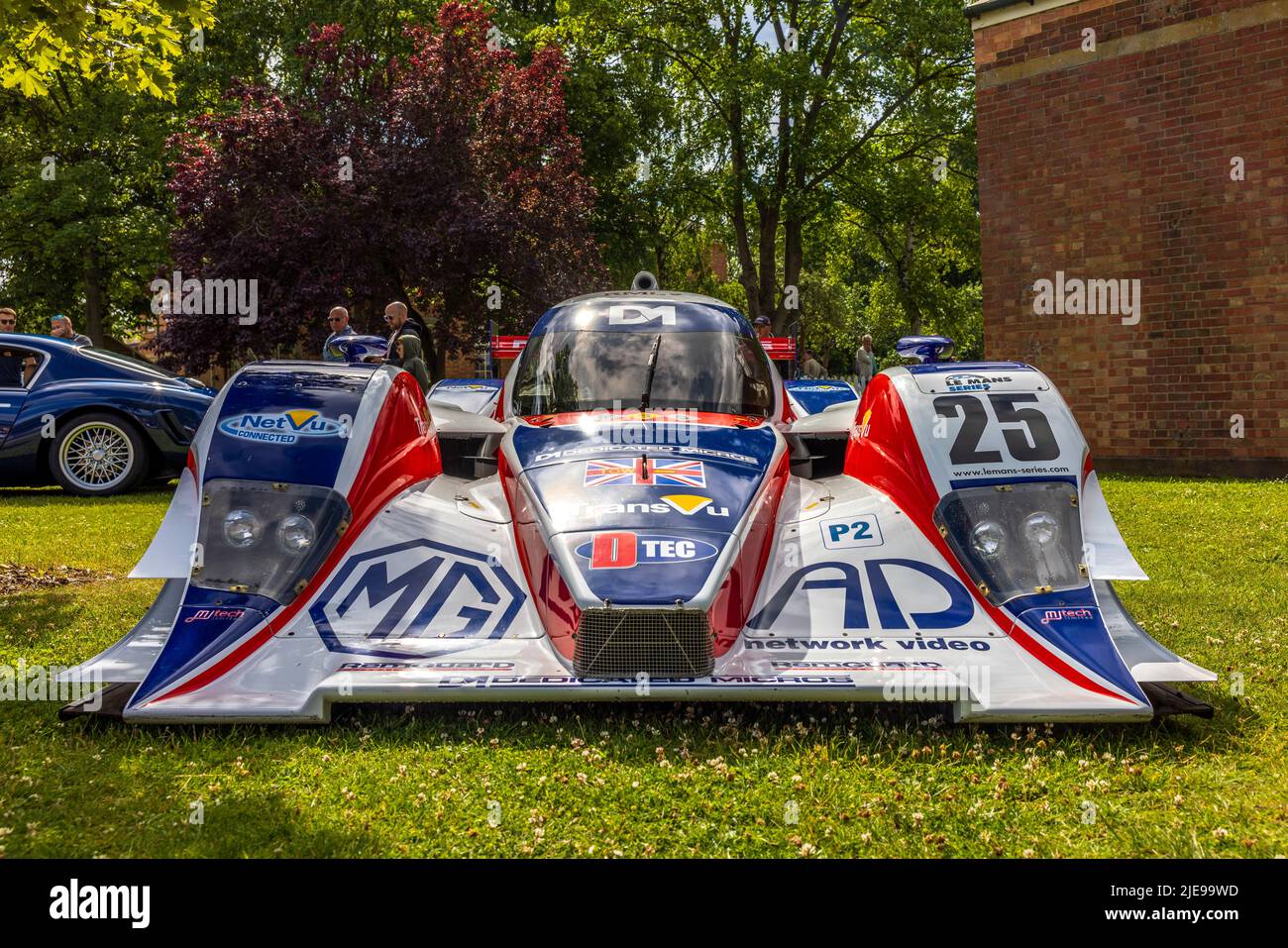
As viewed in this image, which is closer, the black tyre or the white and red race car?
the white and red race car

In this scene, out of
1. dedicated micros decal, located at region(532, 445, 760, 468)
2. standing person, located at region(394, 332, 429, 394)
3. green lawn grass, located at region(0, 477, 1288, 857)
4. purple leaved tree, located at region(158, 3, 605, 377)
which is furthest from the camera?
purple leaved tree, located at region(158, 3, 605, 377)

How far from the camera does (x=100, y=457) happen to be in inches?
398

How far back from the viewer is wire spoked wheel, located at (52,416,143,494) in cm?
1007

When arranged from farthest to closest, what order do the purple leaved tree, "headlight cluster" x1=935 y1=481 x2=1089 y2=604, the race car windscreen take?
the purple leaved tree < the race car windscreen < "headlight cluster" x1=935 y1=481 x2=1089 y2=604

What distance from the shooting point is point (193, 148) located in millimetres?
16516

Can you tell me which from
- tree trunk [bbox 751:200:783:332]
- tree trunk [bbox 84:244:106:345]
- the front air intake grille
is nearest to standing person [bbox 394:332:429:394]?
the front air intake grille

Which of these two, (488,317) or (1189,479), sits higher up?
(488,317)

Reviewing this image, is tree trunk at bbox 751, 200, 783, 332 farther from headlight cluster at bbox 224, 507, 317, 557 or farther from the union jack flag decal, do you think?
headlight cluster at bbox 224, 507, 317, 557

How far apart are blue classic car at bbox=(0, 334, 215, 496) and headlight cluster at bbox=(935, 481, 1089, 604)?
8486mm

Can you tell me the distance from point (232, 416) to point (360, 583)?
0.90 meters

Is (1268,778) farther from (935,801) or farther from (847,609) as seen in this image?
(847,609)

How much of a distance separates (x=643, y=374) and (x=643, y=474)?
99 centimetres

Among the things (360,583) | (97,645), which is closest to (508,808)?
(360,583)
